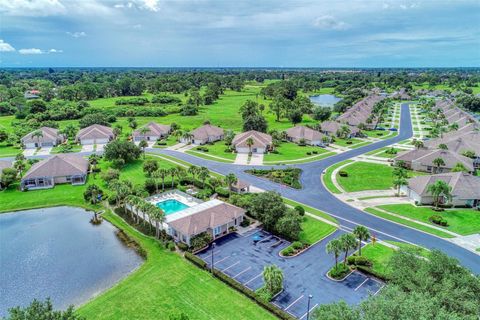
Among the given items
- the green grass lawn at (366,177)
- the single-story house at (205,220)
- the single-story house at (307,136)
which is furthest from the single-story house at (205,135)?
the single-story house at (205,220)

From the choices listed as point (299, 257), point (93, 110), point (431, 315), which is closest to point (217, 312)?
point (299, 257)

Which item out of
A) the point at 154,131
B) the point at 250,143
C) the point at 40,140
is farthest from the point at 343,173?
the point at 40,140

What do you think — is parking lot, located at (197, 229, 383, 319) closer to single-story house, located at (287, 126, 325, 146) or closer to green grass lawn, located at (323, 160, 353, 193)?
green grass lawn, located at (323, 160, 353, 193)

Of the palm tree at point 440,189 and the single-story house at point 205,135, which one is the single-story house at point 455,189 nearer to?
the palm tree at point 440,189

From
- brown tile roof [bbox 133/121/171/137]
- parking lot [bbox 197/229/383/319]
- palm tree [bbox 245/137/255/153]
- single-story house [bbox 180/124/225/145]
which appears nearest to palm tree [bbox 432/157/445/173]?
parking lot [bbox 197/229/383/319]

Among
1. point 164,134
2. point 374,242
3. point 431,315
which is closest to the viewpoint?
point 431,315

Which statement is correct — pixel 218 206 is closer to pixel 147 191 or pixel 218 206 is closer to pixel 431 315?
pixel 147 191
